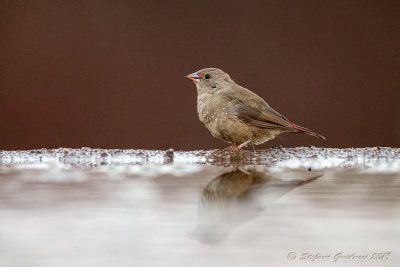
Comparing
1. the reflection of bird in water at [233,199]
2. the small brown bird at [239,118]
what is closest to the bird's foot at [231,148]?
the small brown bird at [239,118]

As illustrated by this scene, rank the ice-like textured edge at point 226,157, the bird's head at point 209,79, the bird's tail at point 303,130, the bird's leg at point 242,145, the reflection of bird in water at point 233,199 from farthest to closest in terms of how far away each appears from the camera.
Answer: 1. the bird's head at point 209,79
2. the bird's leg at point 242,145
3. the bird's tail at point 303,130
4. the ice-like textured edge at point 226,157
5. the reflection of bird in water at point 233,199

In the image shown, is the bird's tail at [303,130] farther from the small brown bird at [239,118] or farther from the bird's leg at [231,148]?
the bird's leg at [231,148]

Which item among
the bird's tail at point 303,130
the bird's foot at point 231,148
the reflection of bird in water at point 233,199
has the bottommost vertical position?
the reflection of bird in water at point 233,199

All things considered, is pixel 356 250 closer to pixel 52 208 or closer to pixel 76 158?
Result: pixel 52 208

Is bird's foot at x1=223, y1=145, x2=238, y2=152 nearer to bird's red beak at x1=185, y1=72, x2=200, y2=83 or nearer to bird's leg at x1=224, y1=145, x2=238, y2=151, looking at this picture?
bird's leg at x1=224, y1=145, x2=238, y2=151

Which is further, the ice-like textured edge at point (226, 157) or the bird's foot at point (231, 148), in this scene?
the bird's foot at point (231, 148)

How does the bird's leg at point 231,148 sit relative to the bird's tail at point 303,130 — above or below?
below

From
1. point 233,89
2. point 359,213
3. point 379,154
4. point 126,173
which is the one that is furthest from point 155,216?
point 233,89
